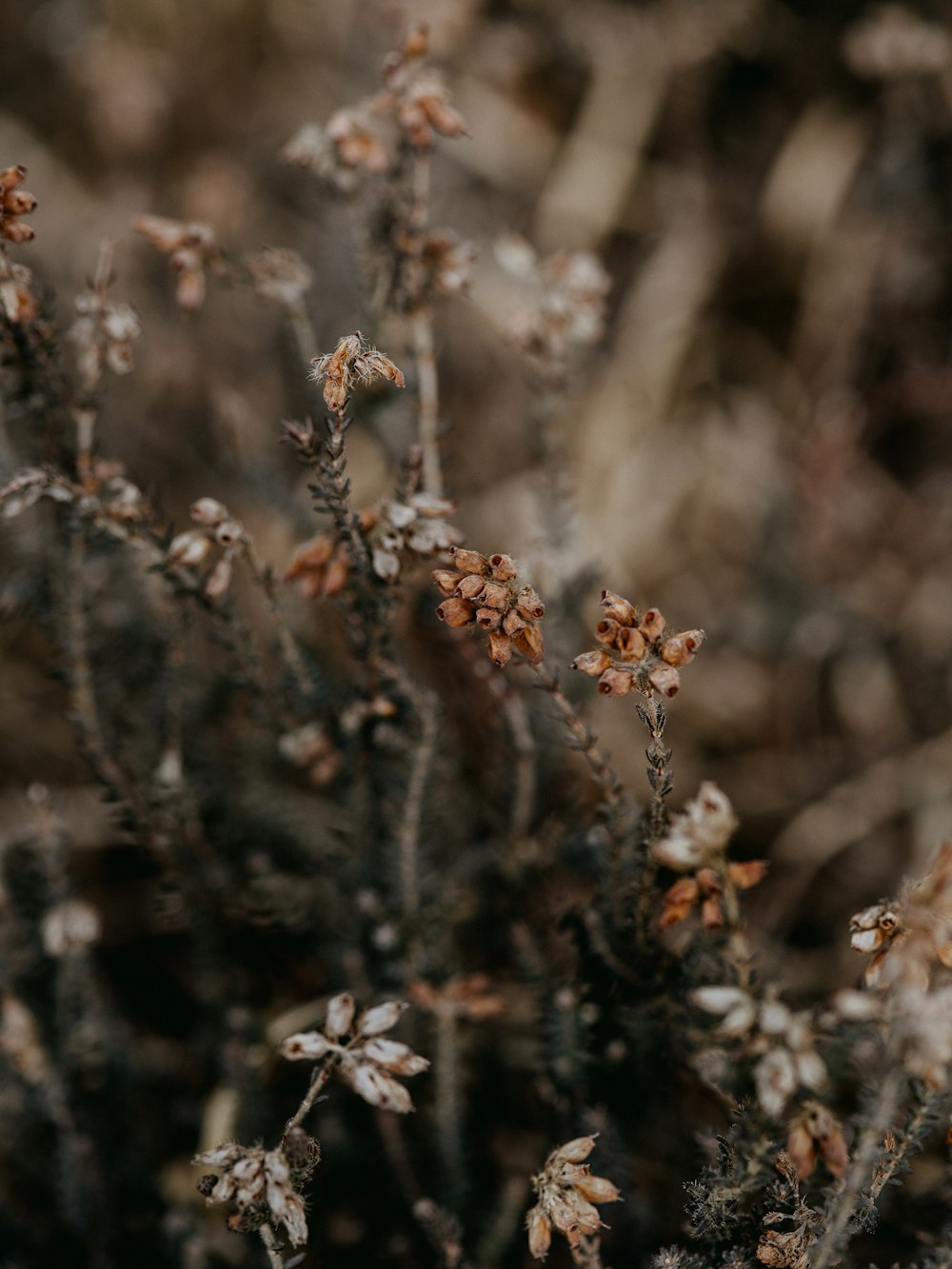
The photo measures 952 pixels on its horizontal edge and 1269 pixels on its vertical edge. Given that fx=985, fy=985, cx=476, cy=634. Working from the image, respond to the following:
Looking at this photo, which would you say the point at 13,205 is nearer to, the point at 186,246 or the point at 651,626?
the point at 186,246

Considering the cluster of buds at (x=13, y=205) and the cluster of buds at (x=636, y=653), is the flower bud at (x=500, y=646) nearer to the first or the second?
the cluster of buds at (x=636, y=653)

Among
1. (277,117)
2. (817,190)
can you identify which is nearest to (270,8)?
(277,117)

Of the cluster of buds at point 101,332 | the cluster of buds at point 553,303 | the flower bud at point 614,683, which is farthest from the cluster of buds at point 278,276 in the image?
the flower bud at point 614,683

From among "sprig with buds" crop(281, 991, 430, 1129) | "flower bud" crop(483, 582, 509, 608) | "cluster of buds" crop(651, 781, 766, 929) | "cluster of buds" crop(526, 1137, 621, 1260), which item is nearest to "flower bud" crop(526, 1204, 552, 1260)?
"cluster of buds" crop(526, 1137, 621, 1260)

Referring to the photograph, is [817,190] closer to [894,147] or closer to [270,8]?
[894,147]

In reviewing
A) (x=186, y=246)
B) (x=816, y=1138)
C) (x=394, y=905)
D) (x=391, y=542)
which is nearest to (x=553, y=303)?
(x=186, y=246)

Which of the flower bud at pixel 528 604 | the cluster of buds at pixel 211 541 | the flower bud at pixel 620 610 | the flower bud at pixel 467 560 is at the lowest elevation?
the flower bud at pixel 620 610

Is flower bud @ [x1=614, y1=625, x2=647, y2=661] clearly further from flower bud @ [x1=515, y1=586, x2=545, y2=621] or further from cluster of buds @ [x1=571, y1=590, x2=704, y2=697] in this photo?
flower bud @ [x1=515, y1=586, x2=545, y2=621]

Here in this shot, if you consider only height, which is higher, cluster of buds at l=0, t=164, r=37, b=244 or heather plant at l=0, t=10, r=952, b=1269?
cluster of buds at l=0, t=164, r=37, b=244
